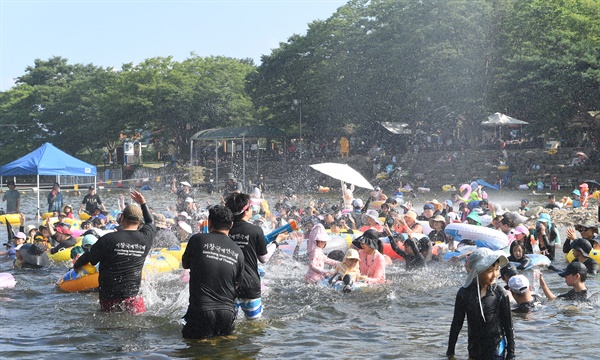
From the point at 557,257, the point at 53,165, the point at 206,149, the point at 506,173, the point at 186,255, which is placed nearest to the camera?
the point at 186,255

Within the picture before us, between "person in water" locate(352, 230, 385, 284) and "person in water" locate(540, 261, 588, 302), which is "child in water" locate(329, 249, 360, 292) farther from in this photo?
"person in water" locate(540, 261, 588, 302)

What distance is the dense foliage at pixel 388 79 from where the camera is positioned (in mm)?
39719

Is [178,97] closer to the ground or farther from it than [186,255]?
farther from it

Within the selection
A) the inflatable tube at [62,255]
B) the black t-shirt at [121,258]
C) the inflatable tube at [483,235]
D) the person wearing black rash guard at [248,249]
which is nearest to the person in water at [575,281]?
the inflatable tube at [483,235]

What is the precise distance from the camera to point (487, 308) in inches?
229

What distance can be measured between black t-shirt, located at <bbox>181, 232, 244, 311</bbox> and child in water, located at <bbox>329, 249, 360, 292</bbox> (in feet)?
13.5

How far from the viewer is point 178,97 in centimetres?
6075

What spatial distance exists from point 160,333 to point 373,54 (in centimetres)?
4043

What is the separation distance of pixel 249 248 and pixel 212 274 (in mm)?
860

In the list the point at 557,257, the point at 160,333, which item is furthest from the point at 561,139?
the point at 160,333

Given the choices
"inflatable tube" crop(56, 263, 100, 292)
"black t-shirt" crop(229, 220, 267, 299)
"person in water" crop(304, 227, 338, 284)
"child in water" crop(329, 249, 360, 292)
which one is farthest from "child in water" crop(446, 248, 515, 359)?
"inflatable tube" crop(56, 263, 100, 292)

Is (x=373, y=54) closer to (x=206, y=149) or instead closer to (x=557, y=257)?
(x=206, y=149)

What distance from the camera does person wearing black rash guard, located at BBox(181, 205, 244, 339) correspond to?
6.84 metres

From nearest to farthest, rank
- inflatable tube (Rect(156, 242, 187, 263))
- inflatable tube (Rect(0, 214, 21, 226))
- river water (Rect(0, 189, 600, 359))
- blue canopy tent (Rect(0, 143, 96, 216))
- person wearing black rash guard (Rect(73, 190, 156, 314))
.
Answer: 1. person wearing black rash guard (Rect(73, 190, 156, 314))
2. river water (Rect(0, 189, 600, 359))
3. inflatable tube (Rect(156, 242, 187, 263))
4. blue canopy tent (Rect(0, 143, 96, 216))
5. inflatable tube (Rect(0, 214, 21, 226))
